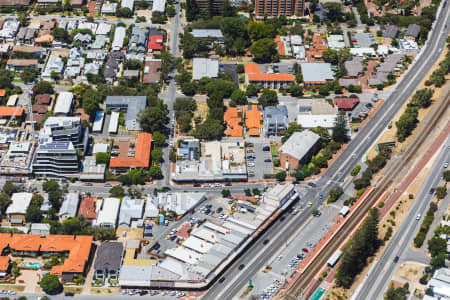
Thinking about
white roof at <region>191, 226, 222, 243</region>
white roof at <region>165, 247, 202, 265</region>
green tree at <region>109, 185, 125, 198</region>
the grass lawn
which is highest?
green tree at <region>109, 185, 125, 198</region>

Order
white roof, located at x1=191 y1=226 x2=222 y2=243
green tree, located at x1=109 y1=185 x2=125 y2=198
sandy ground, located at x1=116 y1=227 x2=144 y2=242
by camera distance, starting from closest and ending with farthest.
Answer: white roof, located at x1=191 y1=226 x2=222 y2=243
sandy ground, located at x1=116 y1=227 x2=144 y2=242
green tree, located at x1=109 y1=185 x2=125 y2=198

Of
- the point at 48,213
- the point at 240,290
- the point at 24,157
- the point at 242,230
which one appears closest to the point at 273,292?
the point at 240,290

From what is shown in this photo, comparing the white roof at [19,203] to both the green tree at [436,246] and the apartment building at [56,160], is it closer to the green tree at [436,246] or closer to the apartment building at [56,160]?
the apartment building at [56,160]

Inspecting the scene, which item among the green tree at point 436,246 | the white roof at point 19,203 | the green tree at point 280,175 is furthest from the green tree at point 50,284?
the green tree at point 436,246

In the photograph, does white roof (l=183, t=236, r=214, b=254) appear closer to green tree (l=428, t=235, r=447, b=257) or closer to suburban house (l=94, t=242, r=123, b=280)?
suburban house (l=94, t=242, r=123, b=280)

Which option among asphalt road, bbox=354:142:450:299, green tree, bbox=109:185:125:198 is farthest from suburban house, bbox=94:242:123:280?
asphalt road, bbox=354:142:450:299

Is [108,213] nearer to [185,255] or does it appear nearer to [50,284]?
[185,255]
